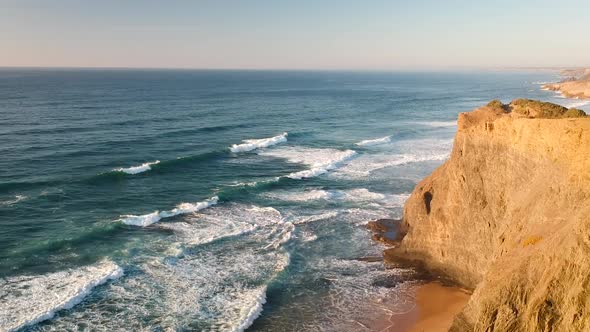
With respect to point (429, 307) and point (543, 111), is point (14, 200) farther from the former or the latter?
point (543, 111)

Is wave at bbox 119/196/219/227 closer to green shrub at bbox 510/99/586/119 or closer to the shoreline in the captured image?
the shoreline

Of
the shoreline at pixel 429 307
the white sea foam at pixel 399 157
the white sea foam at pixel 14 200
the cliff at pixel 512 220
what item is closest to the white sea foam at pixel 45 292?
the white sea foam at pixel 14 200

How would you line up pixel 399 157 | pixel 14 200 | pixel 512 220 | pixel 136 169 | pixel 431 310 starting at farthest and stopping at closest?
1. pixel 399 157
2. pixel 136 169
3. pixel 14 200
4. pixel 431 310
5. pixel 512 220

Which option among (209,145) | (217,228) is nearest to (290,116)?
(209,145)

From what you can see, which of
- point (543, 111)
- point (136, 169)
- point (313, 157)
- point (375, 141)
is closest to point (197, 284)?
point (543, 111)

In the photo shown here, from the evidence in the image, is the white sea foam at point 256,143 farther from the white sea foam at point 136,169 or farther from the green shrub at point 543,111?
the green shrub at point 543,111

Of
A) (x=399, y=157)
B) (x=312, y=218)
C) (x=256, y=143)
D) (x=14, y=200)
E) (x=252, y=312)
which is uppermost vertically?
(x=256, y=143)

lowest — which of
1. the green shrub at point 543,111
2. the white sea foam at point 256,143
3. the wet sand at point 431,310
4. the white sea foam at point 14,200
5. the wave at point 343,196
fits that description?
the wet sand at point 431,310
